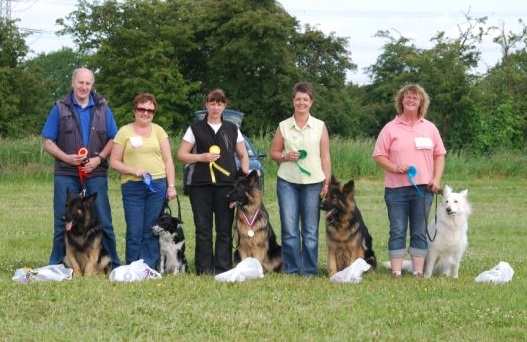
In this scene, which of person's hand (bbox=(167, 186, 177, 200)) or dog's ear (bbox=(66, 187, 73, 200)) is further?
person's hand (bbox=(167, 186, 177, 200))

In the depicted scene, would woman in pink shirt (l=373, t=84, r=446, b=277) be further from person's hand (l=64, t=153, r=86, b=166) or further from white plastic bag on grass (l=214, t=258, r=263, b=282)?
person's hand (l=64, t=153, r=86, b=166)

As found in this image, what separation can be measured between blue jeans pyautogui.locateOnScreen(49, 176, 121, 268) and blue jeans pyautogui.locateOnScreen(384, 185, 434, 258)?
2.83m

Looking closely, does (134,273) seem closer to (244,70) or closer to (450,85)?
(450,85)

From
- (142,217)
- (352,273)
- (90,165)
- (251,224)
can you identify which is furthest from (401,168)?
(90,165)

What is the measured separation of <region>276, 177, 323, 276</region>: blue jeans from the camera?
7.93 m

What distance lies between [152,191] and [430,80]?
2838 centimetres

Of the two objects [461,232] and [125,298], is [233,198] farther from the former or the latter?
[461,232]

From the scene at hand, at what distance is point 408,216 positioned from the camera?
8.00m

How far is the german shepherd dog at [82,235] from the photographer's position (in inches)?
302

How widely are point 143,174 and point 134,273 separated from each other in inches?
38.4

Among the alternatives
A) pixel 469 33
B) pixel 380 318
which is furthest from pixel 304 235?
pixel 469 33

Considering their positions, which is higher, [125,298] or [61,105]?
[61,105]

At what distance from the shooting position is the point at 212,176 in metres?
7.83

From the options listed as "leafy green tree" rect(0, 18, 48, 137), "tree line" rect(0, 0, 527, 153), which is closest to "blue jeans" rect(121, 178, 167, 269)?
"tree line" rect(0, 0, 527, 153)
